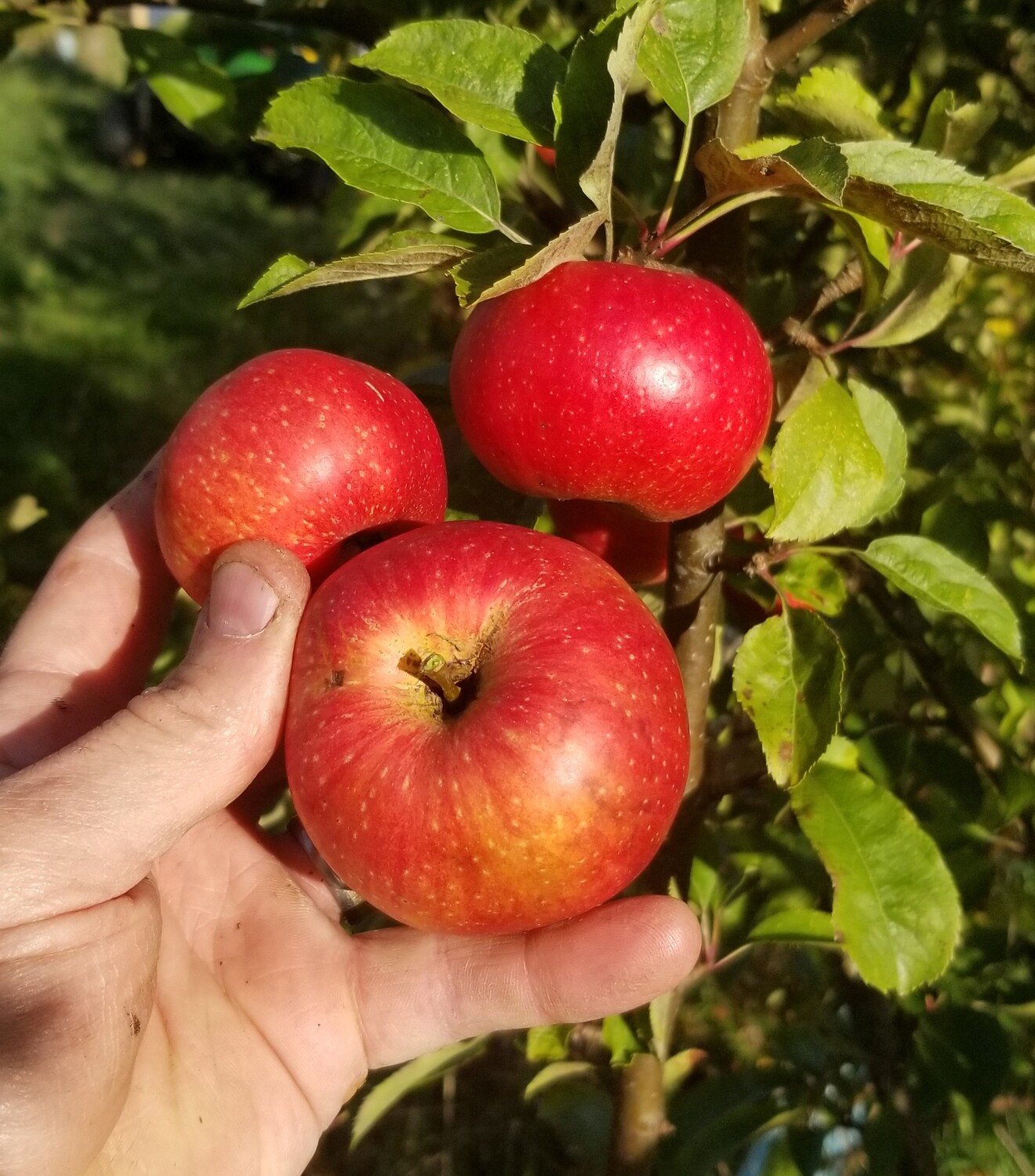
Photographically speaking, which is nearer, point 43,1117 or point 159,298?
point 43,1117

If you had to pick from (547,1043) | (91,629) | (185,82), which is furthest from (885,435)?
(185,82)

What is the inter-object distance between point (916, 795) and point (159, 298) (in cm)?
480

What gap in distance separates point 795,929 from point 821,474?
31.8 inches

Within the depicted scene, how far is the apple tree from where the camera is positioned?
1168 millimetres

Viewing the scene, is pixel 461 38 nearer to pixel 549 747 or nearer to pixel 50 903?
pixel 549 747

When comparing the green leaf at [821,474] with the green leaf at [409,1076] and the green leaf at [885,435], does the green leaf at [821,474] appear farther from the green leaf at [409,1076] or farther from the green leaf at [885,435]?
the green leaf at [409,1076]

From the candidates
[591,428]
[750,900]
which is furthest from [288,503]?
[750,900]

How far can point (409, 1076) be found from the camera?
1941mm

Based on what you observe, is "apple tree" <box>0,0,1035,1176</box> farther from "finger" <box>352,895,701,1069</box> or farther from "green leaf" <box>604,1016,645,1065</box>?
"finger" <box>352,895,701,1069</box>

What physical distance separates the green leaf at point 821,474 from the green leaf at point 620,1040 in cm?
91

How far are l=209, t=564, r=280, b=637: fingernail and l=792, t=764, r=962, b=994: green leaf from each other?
2.59 feet

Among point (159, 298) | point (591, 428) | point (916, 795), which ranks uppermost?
point (591, 428)

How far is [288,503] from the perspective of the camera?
124cm

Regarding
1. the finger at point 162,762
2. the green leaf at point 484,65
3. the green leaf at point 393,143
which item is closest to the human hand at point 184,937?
the finger at point 162,762
